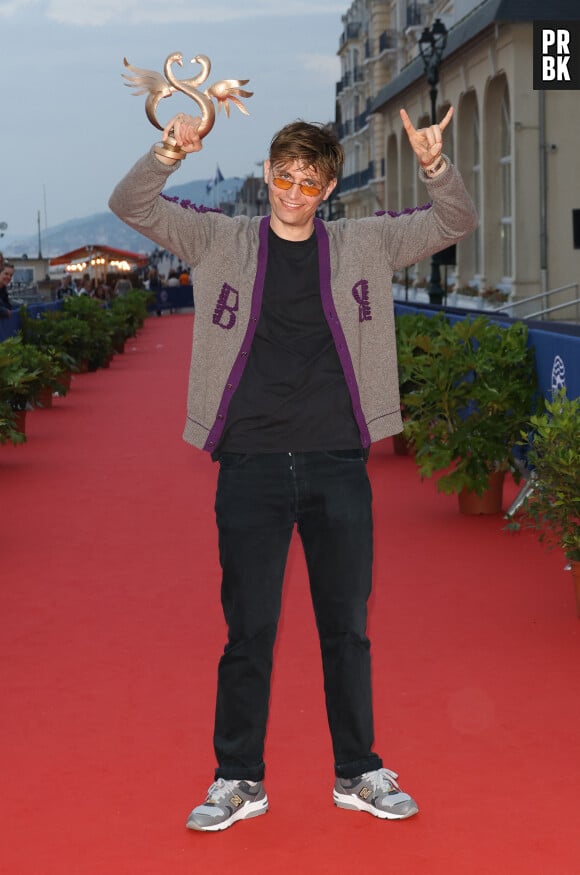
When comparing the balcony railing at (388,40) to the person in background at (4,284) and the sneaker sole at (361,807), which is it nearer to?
the person in background at (4,284)

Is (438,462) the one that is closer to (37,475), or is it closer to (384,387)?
(37,475)

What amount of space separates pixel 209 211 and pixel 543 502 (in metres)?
3.61

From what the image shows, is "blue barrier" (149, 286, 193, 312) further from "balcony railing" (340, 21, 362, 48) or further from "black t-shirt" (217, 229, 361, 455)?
"black t-shirt" (217, 229, 361, 455)

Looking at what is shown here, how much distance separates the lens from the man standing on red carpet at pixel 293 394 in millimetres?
4641

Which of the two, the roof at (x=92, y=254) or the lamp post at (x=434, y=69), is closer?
the lamp post at (x=434, y=69)

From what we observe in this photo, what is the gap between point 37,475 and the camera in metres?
14.5

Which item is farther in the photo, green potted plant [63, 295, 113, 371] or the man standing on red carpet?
green potted plant [63, 295, 113, 371]

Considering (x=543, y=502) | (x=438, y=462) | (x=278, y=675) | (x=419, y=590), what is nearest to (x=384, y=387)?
(x=278, y=675)

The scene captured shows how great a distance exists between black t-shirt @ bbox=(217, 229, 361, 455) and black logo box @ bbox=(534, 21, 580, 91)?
23221mm

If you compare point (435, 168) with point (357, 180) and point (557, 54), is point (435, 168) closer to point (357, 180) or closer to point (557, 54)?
point (557, 54)

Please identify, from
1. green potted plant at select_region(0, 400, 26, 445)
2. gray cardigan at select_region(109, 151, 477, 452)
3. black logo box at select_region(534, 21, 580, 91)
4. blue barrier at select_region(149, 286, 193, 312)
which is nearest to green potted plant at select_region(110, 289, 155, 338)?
black logo box at select_region(534, 21, 580, 91)

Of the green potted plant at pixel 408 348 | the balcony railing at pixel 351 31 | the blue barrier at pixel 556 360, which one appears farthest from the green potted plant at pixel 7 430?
the balcony railing at pixel 351 31

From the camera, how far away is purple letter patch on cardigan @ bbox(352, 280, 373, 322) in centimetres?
473

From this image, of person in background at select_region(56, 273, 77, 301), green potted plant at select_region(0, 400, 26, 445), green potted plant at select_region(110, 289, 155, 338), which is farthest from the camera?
person in background at select_region(56, 273, 77, 301)
